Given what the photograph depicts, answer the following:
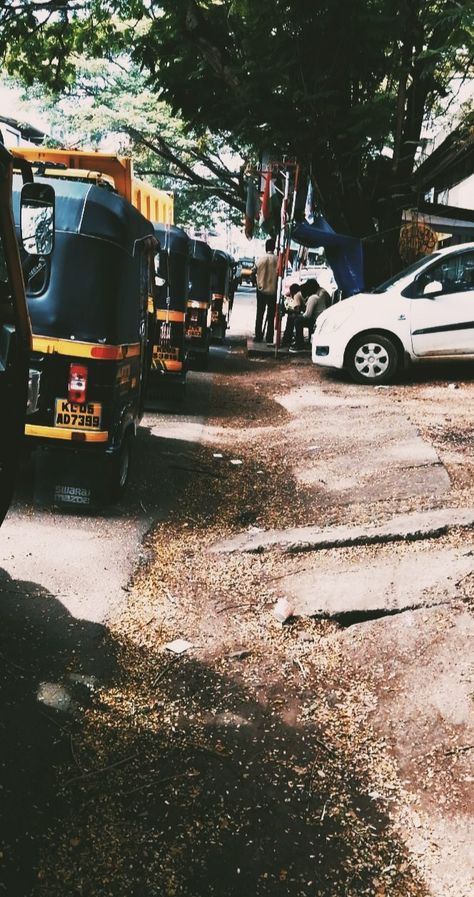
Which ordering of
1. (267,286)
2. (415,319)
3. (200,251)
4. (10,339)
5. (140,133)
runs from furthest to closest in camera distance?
(140,133), (267,286), (200,251), (415,319), (10,339)

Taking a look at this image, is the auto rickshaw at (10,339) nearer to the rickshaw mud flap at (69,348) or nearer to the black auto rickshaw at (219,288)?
the rickshaw mud flap at (69,348)

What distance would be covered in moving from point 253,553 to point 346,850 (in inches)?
123

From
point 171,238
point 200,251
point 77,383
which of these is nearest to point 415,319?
point 200,251

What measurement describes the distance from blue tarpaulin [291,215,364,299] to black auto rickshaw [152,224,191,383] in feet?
18.4

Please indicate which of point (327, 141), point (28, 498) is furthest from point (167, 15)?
point (28, 498)

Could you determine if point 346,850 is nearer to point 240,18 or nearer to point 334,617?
point 334,617

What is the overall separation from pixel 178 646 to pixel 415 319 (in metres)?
8.94

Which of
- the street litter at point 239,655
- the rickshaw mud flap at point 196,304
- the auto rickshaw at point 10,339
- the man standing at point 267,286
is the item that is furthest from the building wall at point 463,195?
the auto rickshaw at point 10,339

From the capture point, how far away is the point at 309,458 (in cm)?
881

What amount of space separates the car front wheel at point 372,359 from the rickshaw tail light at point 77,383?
7.35 m

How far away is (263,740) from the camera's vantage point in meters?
3.87

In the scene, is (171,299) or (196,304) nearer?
(171,299)

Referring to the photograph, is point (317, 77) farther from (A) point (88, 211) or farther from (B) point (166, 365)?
(A) point (88, 211)

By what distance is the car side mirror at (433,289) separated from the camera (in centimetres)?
1266
